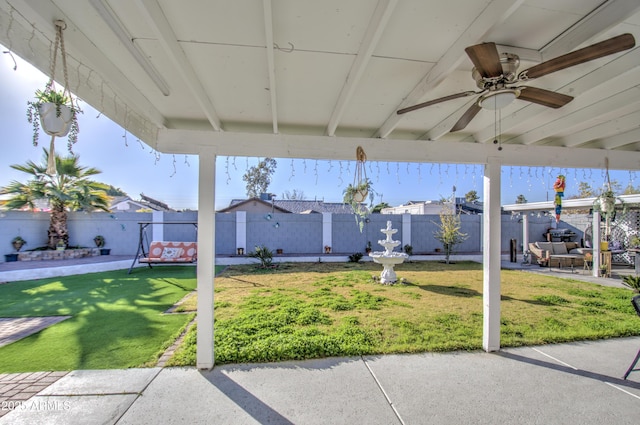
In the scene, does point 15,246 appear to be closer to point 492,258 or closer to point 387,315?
point 387,315

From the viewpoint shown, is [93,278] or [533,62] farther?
[93,278]

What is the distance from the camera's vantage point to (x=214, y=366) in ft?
9.12

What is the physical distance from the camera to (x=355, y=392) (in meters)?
2.35

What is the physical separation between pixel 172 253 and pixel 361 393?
704 centimetres

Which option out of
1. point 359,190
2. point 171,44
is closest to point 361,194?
point 359,190

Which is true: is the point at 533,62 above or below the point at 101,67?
above

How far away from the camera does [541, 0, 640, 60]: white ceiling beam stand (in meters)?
1.36

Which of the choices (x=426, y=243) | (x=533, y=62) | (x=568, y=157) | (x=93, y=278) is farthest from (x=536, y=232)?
(x=93, y=278)

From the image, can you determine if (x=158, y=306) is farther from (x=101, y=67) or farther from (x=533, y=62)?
(x=533, y=62)

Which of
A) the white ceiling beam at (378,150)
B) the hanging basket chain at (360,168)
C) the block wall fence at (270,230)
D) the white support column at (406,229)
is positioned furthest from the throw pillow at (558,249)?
the hanging basket chain at (360,168)

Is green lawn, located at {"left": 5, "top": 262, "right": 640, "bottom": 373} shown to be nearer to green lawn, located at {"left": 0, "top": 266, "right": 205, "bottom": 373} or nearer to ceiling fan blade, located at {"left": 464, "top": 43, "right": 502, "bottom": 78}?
green lawn, located at {"left": 0, "top": 266, "right": 205, "bottom": 373}

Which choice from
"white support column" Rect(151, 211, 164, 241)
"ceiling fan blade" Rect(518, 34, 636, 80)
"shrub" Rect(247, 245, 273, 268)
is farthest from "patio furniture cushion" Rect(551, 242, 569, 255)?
"white support column" Rect(151, 211, 164, 241)

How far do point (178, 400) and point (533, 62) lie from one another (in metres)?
3.62

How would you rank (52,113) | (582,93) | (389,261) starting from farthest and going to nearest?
(389,261), (582,93), (52,113)
